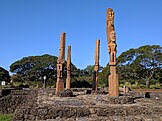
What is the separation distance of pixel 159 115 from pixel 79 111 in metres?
1.85

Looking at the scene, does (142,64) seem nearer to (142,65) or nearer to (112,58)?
(142,65)

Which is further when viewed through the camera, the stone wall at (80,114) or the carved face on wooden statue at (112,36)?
the carved face on wooden statue at (112,36)

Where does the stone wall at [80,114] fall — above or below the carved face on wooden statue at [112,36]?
below

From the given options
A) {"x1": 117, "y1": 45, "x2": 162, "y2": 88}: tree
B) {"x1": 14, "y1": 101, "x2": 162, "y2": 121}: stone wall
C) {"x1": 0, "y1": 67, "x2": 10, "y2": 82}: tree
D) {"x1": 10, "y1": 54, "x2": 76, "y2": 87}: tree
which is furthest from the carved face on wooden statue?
{"x1": 0, "y1": 67, "x2": 10, "y2": 82}: tree

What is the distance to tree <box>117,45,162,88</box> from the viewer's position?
99.7 ft

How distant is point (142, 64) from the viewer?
30.8 metres

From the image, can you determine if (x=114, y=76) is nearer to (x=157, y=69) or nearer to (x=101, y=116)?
(x=101, y=116)

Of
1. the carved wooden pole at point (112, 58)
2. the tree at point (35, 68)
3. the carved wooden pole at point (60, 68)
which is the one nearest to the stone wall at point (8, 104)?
the carved wooden pole at point (60, 68)

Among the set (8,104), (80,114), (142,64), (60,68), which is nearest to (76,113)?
(80,114)

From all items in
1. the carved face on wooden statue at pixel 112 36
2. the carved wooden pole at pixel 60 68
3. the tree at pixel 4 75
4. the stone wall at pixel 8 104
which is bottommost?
the stone wall at pixel 8 104

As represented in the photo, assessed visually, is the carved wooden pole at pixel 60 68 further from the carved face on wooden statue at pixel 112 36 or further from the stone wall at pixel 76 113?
the stone wall at pixel 76 113

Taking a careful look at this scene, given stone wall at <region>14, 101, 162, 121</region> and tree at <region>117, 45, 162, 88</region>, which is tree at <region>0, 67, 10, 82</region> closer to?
tree at <region>117, 45, 162, 88</region>

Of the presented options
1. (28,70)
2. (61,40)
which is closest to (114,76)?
(61,40)

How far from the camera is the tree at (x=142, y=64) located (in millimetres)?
30375
